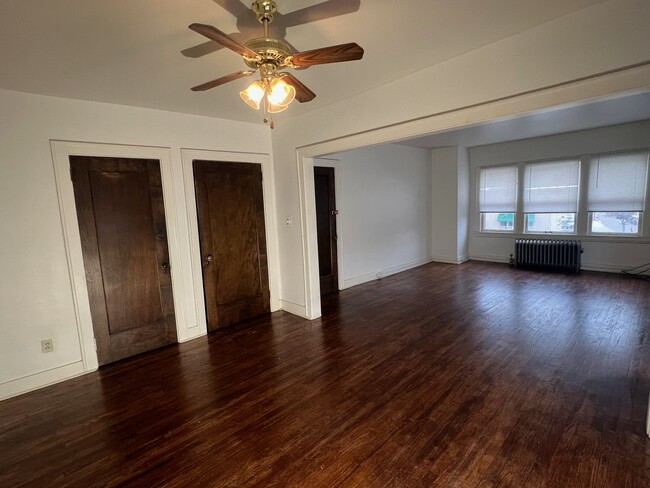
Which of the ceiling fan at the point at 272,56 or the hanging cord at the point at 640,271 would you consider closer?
the ceiling fan at the point at 272,56

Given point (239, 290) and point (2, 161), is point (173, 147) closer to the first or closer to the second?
point (2, 161)

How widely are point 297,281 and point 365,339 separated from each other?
51.6 inches

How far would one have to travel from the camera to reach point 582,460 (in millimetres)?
1865

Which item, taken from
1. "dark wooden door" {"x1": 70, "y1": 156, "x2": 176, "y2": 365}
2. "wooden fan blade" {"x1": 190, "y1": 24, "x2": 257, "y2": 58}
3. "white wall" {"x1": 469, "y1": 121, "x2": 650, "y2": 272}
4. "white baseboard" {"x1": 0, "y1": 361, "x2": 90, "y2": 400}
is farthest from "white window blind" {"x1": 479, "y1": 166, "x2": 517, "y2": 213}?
"white baseboard" {"x1": 0, "y1": 361, "x2": 90, "y2": 400}

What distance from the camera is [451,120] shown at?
8.62 ft

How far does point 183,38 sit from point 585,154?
7258mm

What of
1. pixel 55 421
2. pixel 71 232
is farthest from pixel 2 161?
pixel 55 421

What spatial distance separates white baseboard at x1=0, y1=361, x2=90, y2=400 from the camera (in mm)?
2805

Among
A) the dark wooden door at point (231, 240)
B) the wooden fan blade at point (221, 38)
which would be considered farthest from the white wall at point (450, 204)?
the wooden fan blade at point (221, 38)

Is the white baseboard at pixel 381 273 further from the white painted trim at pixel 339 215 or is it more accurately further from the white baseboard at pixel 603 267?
the white baseboard at pixel 603 267

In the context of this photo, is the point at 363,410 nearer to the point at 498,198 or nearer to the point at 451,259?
the point at 451,259

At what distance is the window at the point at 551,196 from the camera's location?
6.39m

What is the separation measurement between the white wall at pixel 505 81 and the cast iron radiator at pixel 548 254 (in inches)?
208

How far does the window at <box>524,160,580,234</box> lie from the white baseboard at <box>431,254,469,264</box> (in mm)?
1444
